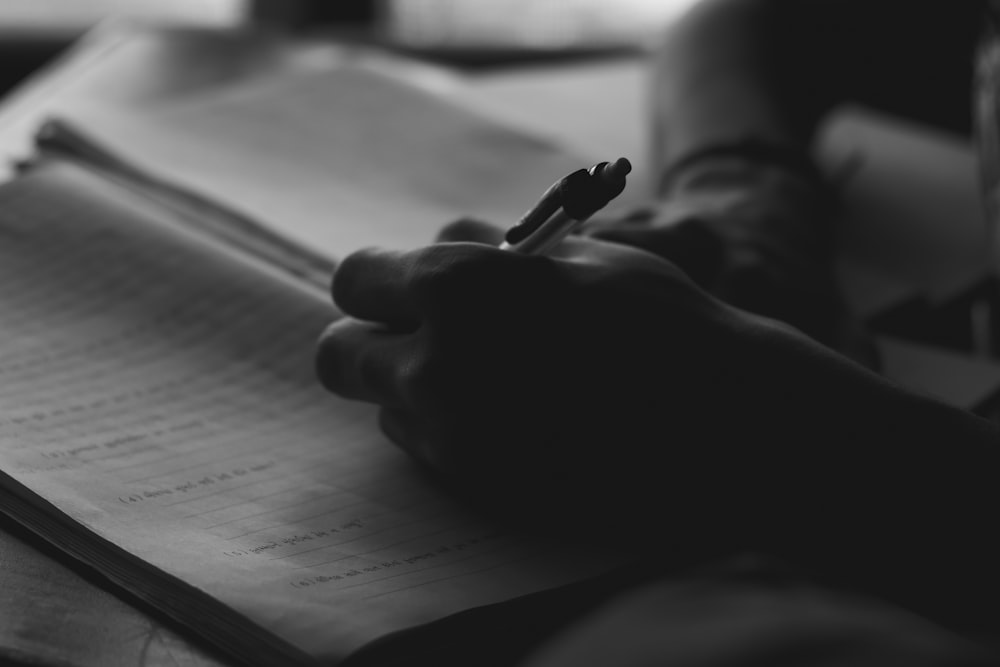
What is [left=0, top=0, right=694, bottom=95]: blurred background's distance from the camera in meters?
1.58

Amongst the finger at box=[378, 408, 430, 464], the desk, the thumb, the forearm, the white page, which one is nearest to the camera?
the desk

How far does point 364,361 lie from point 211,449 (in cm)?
8

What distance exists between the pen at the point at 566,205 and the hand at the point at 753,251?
0.11m

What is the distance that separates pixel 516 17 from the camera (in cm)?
219

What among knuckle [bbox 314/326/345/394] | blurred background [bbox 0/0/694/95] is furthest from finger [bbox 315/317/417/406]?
blurred background [bbox 0/0/694/95]

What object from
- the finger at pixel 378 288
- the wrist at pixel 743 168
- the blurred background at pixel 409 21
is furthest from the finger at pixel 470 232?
the blurred background at pixel 409 21

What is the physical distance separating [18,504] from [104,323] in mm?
166

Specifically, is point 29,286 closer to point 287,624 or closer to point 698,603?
point 287,624

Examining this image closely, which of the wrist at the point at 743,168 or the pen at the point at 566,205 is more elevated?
the wrist at the point at 743,168

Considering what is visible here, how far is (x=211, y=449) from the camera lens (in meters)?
0.50

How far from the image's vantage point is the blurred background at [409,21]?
5.17ft

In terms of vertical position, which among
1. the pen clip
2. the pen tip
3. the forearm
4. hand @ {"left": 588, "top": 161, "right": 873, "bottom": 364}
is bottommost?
the pen clip

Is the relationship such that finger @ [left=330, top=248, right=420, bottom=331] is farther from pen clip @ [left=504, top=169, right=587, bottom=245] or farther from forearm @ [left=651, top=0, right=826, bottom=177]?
forearm @ [left=651, top=0, right=826, bottom=177]

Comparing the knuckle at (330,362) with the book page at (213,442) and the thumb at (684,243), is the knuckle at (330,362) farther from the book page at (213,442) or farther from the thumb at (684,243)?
the thumb at (684,243)
